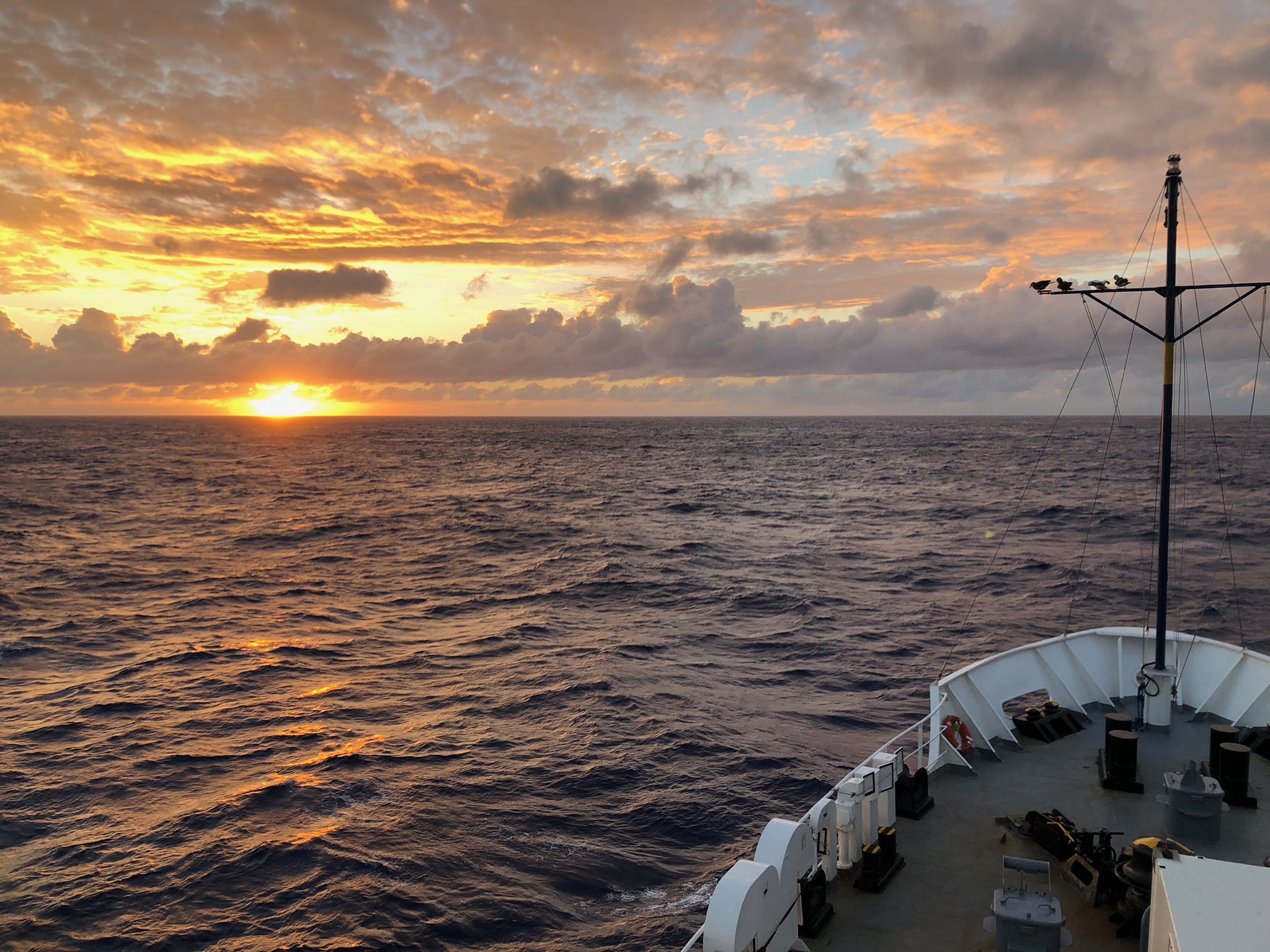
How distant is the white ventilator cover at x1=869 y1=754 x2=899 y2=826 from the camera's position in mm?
10914

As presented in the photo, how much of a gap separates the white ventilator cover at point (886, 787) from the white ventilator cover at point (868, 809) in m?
0.09

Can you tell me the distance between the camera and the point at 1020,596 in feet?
140

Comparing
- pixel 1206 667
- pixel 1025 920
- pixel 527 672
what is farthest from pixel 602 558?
pixel 1025 920

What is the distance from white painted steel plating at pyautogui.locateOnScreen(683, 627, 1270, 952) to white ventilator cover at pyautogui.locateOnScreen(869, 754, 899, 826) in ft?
0.14

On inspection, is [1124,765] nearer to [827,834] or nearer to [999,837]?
[999,837]

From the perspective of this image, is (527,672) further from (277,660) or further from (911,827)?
(911,827)

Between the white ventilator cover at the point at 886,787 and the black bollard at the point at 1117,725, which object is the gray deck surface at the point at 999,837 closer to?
the white ventilator cover at the point at 886,787

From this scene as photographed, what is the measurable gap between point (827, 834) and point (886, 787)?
1.57 meters

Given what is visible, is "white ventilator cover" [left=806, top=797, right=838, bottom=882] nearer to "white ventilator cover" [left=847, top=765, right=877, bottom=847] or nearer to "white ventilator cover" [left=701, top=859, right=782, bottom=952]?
"white ventilator cover" [left=847, top=765, right=877, bottom=847]

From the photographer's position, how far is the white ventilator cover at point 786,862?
8180mm

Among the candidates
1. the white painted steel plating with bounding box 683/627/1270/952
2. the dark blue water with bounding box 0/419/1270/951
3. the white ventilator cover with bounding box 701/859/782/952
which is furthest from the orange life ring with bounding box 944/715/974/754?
the white ventilator cover with bounding box 701/859/782/952

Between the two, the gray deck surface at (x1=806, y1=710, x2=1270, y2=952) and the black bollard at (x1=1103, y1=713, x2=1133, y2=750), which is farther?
the black bollard at (x1=1103, y1=713, x2=1133, y2=750)

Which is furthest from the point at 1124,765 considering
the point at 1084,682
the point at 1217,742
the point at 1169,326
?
the point at 1169,326

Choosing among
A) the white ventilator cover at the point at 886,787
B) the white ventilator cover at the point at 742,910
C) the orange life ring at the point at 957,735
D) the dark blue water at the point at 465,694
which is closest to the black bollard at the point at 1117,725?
the orange life ring at the point at 957,735
